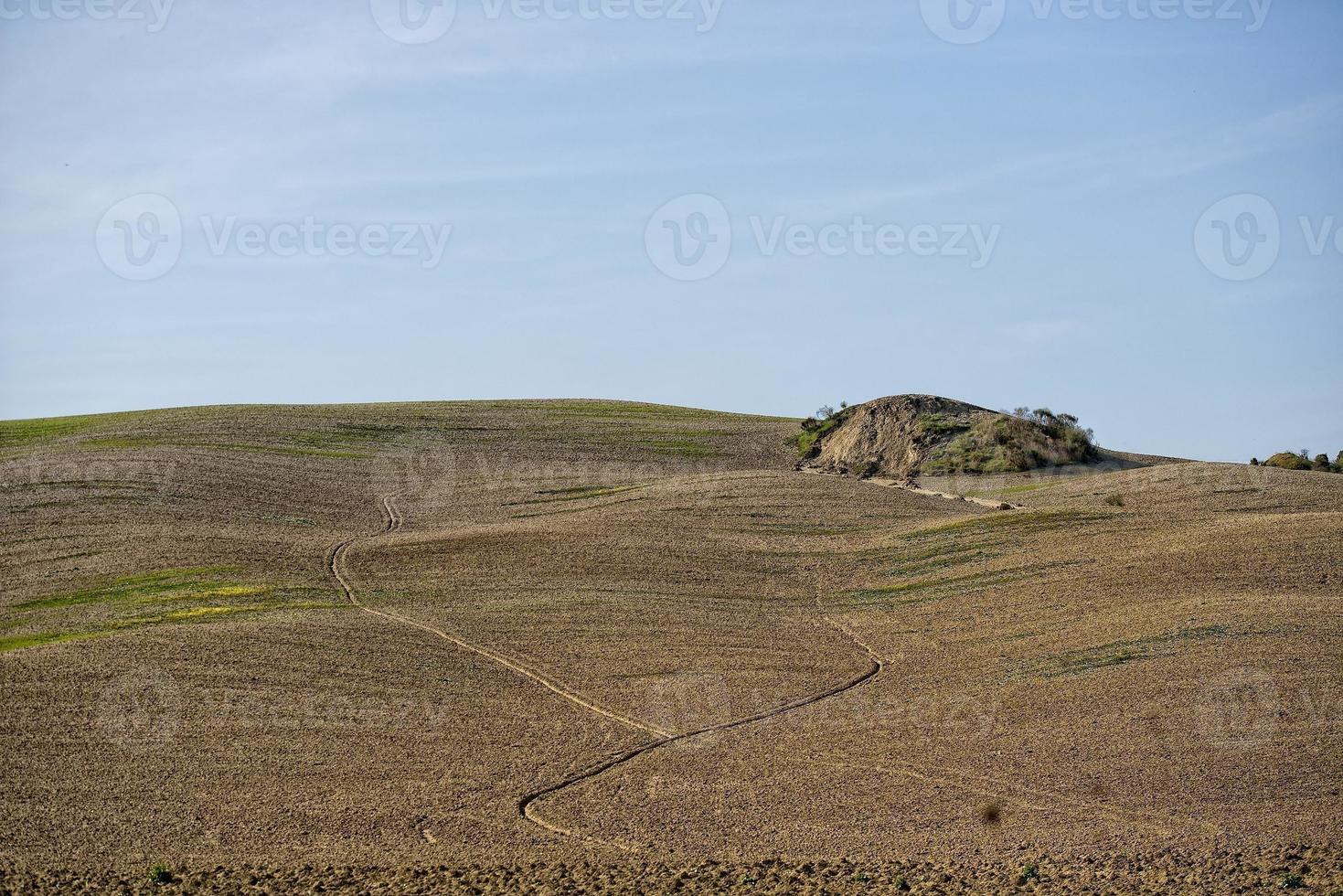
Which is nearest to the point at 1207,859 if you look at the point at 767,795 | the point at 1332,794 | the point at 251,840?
the point at 1332,794

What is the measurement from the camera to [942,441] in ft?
194

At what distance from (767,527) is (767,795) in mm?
22488

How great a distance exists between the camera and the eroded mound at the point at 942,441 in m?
56.7

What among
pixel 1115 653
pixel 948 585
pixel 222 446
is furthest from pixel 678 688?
pixel 222 446

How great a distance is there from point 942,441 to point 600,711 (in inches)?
1408

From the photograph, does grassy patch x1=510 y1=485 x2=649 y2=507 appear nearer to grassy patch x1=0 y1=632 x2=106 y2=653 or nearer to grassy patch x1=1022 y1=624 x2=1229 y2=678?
grassy patch x1=0 y1=632 x2=106 y2=653

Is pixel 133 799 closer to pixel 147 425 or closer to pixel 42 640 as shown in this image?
pixel 42 640

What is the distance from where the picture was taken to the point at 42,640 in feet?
101

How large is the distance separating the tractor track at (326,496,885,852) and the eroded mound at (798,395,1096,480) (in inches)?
879

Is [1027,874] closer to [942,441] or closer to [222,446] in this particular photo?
[942,441]

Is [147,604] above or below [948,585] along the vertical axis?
below

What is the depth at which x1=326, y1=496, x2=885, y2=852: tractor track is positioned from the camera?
21.4 m

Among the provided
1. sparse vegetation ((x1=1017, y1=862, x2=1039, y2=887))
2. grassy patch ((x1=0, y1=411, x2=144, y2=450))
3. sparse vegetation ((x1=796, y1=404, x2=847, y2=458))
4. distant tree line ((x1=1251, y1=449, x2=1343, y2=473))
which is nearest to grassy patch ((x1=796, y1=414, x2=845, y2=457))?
sparse vegetation ((x1=796, y1=404, x2=847, y2=458))

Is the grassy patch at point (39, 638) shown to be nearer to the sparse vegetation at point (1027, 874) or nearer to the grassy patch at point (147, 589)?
the grassy patch at point (147, 589)
